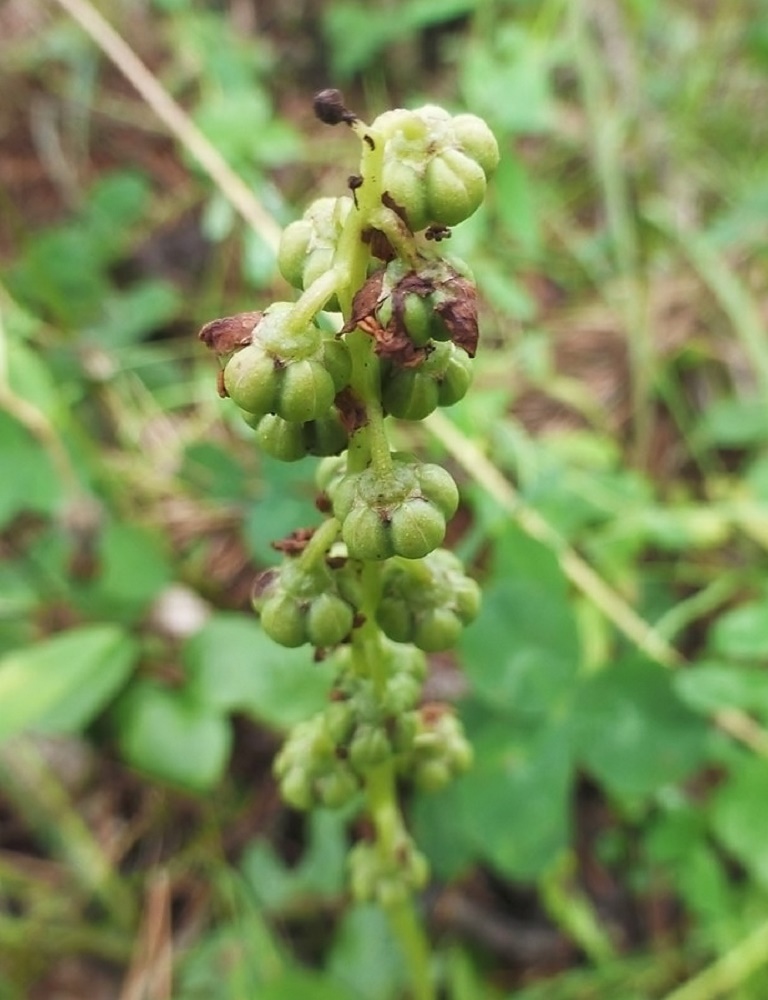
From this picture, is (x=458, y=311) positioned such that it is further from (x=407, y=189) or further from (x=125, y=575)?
(x=125, y=575)

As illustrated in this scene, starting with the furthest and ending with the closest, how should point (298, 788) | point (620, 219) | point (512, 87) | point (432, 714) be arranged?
point (620, 219), point (512, 87), point (432, 714), point (298, 788)

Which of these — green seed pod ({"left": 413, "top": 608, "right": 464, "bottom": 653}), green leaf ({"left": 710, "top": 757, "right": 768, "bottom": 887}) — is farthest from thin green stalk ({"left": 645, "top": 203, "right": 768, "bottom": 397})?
green seed pod ({"left": 413, "top": 608, "right": 464, "bottom": 653})

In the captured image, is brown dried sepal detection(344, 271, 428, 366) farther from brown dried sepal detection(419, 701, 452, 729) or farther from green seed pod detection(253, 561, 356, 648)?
brown dried sepal detection(419, 701, 452, 729)

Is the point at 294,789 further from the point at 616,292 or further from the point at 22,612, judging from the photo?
the point at 616,292

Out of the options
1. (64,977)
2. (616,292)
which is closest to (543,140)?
(616,292)

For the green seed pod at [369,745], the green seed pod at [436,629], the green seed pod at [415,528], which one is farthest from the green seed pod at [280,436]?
the green seed pod at [369,745]

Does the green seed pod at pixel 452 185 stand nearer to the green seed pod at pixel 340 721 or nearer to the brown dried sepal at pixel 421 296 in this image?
the brown dried sepal at pixel 421 296

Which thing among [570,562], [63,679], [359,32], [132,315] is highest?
[359,32]

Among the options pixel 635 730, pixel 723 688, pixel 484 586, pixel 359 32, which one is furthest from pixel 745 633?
→ pixel 359 32
